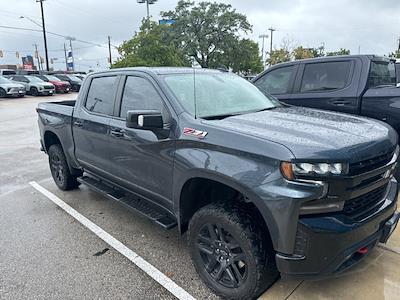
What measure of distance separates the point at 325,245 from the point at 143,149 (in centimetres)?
179

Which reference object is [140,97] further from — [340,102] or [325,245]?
[340,102]

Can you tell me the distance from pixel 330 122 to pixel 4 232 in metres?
3.74

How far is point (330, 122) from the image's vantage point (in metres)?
2.79

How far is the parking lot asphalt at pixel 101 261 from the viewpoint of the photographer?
2744 mm

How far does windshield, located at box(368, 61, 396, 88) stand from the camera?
15.7 ft

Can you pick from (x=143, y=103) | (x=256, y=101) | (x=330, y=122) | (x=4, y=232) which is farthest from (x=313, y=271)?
(x=4, y=232)

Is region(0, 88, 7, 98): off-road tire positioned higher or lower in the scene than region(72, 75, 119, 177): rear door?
lower

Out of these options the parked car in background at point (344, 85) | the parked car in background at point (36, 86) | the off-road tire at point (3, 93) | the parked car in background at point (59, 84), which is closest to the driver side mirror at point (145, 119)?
the parked car in background at point (344, 85)

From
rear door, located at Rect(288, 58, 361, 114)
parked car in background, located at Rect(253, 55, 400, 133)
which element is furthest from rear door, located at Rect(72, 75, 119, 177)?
rear door, located at Rect(288, 58, 361, 114)

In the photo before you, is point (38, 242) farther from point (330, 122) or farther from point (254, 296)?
point (330, 122)

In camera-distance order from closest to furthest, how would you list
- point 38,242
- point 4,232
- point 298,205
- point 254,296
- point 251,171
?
1. point 298,205
2. point 251,171
3. point 254,296
4. point 38,242
5. point 4,232

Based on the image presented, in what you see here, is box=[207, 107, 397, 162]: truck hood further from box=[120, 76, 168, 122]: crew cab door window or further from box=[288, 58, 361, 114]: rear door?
box=[288, 58, 361, 114]: rear door

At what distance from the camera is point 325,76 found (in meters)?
5.13

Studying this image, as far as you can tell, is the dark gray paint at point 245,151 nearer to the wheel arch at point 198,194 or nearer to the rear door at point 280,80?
the wheel arch at point 198,194
